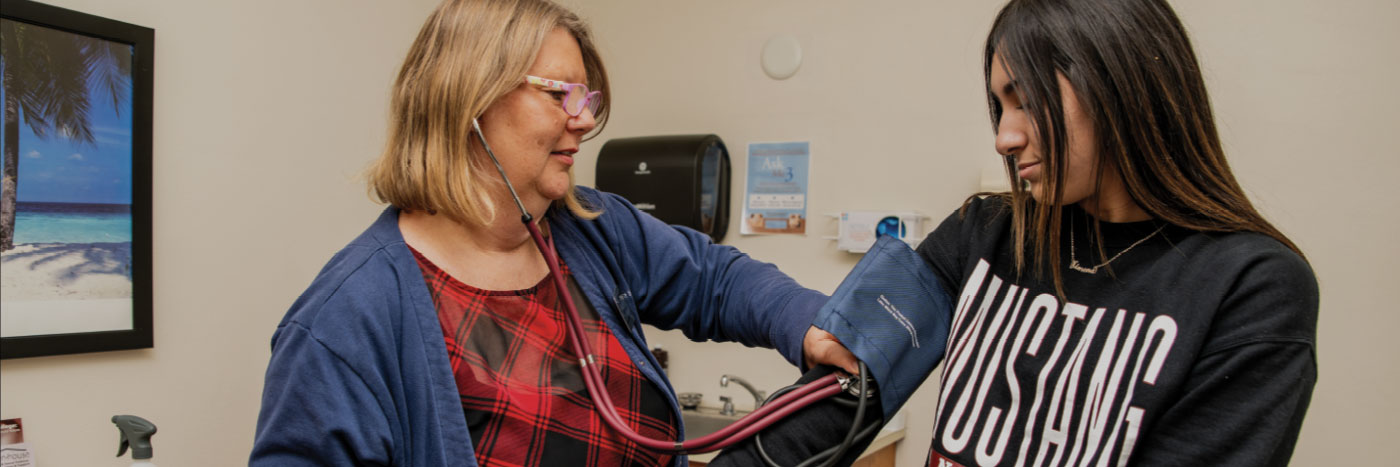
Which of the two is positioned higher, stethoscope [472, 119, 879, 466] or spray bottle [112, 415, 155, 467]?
stethoscope [472, 119, 879, 466]

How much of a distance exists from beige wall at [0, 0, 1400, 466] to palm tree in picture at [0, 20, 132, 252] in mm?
81

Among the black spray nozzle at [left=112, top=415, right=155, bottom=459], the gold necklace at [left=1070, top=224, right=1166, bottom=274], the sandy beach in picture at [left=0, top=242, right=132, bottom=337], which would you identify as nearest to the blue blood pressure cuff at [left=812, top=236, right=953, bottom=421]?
the gold necklace at [left=1070, top=224, right=1166, bottom=274]

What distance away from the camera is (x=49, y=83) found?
1460 millimetres

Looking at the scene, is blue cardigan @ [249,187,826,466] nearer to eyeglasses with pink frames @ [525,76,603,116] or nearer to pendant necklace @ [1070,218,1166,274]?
eyeglasses with pink frames @ [525,76,603,116]

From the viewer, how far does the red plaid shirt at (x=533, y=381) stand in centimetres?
→ 94

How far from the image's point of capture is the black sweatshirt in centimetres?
70

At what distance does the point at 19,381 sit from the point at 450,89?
111 centimetres

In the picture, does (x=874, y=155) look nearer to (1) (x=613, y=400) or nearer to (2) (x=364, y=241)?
(1) (x=613, y=400)

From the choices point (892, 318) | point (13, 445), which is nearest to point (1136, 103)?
point (892, 318)

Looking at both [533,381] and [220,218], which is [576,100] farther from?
[220,218]

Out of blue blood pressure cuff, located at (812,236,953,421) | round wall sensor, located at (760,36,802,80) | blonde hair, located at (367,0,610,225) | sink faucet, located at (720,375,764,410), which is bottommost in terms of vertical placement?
sink faucet, located at (720,375,764,410)

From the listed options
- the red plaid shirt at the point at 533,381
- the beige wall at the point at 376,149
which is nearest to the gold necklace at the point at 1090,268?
the red plaid shirt at the point at 533,381

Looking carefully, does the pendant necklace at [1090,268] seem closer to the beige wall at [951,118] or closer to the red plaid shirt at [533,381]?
the red plaid shirt at [533,381]

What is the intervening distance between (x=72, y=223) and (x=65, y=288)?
0.12 meters
